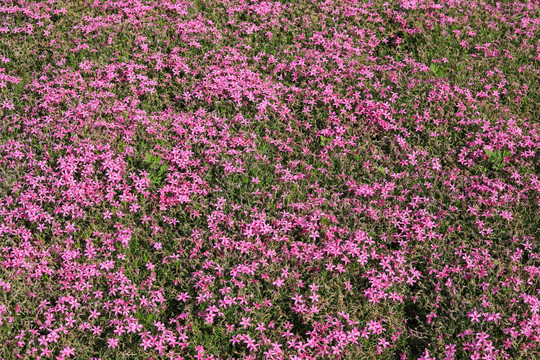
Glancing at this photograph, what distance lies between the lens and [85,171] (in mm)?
7211

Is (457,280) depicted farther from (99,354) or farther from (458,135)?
(99,354)

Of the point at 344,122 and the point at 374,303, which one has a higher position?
the point at 344,122

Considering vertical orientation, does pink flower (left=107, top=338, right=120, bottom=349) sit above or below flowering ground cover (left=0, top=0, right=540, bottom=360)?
below

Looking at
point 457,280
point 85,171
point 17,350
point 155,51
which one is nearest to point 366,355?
point 457,280

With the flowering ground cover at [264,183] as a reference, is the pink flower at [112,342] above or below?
below

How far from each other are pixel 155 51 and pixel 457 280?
7200mm

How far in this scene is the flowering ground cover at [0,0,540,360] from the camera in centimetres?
593

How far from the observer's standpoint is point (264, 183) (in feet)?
24.7

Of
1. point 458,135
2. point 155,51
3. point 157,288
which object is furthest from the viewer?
point 155,51

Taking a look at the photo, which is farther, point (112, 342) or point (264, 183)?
point (264, 183)

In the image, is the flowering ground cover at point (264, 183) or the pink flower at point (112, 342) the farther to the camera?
the flowering ground cover at point (264, 183)

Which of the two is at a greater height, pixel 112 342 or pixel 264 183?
pixel 264 183

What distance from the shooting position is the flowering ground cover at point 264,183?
5934 mm

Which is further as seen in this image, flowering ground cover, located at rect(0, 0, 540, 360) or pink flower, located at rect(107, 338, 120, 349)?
flowering ground cover, located at rect(0, 0, 540, 360)
